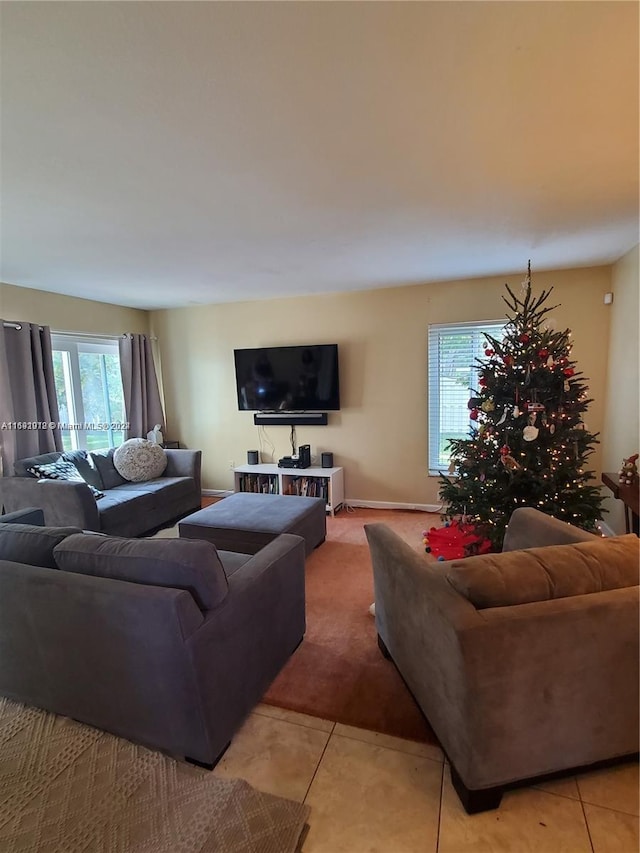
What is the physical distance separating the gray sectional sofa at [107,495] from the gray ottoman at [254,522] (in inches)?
30.6

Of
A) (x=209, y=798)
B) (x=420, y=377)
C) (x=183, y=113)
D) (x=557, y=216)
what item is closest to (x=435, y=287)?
(x=420, y=377)

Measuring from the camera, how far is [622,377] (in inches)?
128

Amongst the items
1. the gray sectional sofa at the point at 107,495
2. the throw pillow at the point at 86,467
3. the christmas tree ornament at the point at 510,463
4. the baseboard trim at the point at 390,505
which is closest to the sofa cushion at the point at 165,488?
the gray sectional sofa at the point at 107,495

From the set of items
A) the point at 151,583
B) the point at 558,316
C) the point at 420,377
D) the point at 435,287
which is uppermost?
the point at 435,287

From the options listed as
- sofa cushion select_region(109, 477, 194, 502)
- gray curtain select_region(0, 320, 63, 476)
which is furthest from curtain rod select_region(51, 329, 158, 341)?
sofa cushion select_region(109, 477, 194, 502)

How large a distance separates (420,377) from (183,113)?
129 inches

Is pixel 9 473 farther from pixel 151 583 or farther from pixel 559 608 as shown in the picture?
pixel 559 608

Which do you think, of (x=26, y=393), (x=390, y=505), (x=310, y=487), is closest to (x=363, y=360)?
(x=310, y=487)

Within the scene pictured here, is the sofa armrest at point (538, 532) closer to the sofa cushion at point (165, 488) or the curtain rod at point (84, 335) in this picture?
the sofa cushion at point (165, 488)

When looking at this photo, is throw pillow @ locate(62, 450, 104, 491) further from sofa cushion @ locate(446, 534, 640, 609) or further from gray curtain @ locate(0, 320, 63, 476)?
sofa cushion @ locate(446, 534, 640, 609)

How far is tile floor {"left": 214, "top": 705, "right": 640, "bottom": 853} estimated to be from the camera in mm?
1252

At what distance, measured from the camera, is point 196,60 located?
1.18 meters

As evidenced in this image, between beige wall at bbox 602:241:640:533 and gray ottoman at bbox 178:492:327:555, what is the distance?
2417mm

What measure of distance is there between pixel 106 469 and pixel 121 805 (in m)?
3.11
